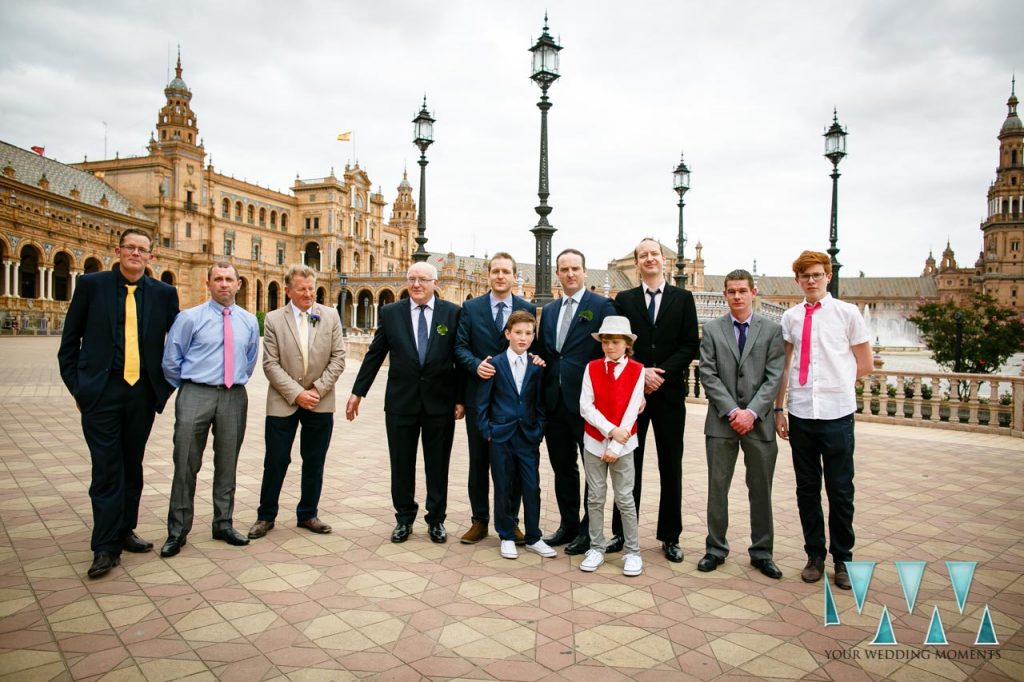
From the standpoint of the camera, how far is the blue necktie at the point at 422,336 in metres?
5.35

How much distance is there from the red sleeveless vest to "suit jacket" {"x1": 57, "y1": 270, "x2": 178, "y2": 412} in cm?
328

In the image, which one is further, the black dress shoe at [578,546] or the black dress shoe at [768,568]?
the black dress shoe at [578,546]

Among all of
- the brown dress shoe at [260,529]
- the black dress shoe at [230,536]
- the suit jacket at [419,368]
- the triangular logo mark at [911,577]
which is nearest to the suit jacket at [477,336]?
the suit jacket at [419,368]

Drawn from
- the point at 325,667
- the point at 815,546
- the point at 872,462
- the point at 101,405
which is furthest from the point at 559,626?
the point at 872,462

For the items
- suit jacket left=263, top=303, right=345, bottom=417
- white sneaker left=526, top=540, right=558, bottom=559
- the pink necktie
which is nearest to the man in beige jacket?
suit jacket left=263, top=303, right=345, bottom=417

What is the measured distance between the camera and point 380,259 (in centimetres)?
8825

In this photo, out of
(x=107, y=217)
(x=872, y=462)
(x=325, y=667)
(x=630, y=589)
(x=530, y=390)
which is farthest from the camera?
(x=107, y=217)

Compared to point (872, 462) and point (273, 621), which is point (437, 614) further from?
point (872, 462)

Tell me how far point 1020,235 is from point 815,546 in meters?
112

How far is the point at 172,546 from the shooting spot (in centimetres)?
465

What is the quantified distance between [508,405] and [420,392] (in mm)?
821

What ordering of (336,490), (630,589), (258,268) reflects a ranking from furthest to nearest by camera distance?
1. (258,268)
2. (336,490)
3. (630,589)

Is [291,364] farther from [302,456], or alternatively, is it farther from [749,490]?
[749,490]

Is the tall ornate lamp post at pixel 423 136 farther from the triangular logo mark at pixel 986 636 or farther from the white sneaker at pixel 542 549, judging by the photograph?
the triangular logo mark at pixel 986 636
